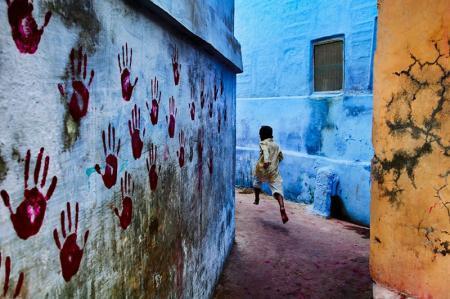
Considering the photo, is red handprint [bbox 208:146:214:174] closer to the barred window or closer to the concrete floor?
the concrete floor

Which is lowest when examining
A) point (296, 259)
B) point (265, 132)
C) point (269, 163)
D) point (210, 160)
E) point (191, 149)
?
point (296, 259)

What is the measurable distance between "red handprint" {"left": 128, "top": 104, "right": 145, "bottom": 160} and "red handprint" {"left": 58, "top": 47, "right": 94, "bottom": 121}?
43cm

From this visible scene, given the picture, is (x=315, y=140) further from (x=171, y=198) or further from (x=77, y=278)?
(x=77, y=278)

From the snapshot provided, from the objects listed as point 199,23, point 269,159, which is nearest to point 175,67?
point 199,23

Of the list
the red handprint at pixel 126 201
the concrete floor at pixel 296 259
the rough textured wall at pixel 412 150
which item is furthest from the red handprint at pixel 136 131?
the concrete floor at pixel 296 259

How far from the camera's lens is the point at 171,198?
261cm

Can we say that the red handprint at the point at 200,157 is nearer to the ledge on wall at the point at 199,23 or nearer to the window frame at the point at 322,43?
the ledge on wall at the point at 199,23

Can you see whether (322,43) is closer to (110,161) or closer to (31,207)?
(110,161)

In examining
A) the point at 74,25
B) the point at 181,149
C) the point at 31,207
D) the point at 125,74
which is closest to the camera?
the point at 31,207

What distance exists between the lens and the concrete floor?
4.38 m

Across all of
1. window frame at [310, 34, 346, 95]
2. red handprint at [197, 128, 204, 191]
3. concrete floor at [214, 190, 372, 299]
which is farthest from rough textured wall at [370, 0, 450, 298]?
window frame at [310, 34, 346, 95]

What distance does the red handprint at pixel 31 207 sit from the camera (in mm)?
1145

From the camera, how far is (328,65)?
8.33 meters

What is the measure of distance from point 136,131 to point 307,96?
723cm
